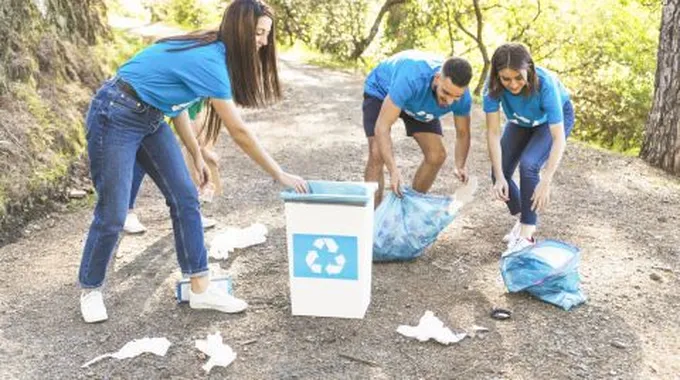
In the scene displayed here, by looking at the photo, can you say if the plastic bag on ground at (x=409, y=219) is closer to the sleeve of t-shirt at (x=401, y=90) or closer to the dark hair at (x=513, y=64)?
the sleeve of t-shirt at (x=401, y=90)

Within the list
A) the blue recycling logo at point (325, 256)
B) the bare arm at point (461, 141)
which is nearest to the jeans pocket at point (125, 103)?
the blue recycling logo at point (325, 256)

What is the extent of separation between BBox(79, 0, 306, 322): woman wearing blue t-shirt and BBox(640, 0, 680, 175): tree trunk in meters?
4.37

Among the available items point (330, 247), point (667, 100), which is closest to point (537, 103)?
point (330, 247)

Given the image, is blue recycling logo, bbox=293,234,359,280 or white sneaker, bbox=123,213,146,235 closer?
blue recycling logo, bbox=293,234,359,280

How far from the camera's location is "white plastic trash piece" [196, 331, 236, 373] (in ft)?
9.99

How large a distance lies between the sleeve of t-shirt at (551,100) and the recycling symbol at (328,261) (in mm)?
1458

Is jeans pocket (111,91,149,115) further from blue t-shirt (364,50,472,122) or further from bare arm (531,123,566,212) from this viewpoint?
bare arm (531,123,566,212)

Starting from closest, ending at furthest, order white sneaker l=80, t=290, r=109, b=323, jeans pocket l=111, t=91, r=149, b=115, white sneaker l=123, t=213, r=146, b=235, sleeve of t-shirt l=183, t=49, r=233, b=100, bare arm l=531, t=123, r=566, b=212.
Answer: sleeve of t-shirt l=183, t=49, r=233, b=100, jeans pocket l=111, t=91, r=149, b=115, white sneaker l=80, t=290, r=109, b=323, bare arm l=531, t=123, r=566, b=212, white sneaker l=123, t=213, r=146, b=235

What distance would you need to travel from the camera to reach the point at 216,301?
3533 millimetres

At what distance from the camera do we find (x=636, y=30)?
12.4m

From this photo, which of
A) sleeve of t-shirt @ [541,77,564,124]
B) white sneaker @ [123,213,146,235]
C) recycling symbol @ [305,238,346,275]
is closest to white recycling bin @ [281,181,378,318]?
recycling symbol @ [305,238,346,275]

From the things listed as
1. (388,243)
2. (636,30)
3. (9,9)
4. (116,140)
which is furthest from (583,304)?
(636,30)

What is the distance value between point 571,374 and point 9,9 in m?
5.48

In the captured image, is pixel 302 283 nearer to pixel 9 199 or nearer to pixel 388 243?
pixel 388 243
